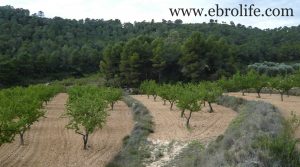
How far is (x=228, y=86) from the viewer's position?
63.6m

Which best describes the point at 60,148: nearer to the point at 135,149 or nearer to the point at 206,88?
the point at 135,149

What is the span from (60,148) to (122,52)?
60.7 metres

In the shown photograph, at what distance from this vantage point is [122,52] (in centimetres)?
8494

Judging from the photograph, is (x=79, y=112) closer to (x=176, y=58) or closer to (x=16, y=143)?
(x=16, y=143)

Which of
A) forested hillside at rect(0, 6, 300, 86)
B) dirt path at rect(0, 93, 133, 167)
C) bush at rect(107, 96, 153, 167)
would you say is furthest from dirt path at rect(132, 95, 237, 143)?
forested hillside at rect(0, 6, 300, 86)

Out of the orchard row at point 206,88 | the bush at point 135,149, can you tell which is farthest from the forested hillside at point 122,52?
the bush at point 135,149

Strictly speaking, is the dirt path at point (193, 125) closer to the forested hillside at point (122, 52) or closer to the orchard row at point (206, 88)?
the orchard row at point (206, 88)

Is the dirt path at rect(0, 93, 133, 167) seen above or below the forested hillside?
below

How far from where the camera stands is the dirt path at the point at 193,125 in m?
27.2

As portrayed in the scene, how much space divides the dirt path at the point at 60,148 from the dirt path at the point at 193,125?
2625mm

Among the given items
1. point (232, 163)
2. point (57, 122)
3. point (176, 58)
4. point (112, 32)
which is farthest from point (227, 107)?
point (112, 32)

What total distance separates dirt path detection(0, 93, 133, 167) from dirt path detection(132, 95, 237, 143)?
2625 millimetres

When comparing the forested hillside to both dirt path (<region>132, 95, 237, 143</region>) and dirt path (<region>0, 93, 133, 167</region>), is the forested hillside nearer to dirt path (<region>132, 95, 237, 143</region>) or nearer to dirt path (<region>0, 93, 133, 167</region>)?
dirt path (<region>132, 95, 237, 143</region>)

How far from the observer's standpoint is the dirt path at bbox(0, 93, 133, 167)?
862 inches
